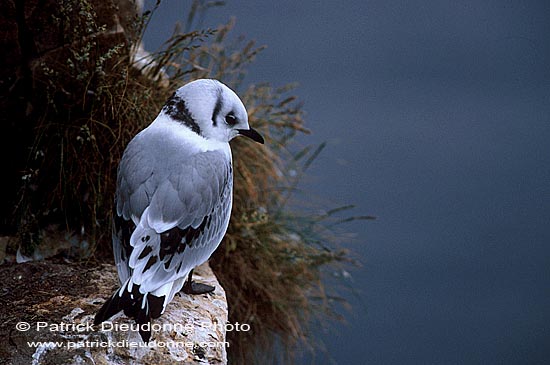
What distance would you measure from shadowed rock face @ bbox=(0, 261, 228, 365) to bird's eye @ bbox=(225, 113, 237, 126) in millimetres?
651

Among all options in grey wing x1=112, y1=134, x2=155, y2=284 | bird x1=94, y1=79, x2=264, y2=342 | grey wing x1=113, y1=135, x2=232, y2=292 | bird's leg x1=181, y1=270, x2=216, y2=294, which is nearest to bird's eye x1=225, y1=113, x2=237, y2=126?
bird x1=94, y1=79, x2=264, y2=342

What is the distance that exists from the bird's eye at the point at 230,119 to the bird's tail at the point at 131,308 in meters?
0.66

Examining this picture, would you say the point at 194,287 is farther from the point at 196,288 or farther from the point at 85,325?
the point at 85,325

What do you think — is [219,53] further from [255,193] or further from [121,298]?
[121,298]

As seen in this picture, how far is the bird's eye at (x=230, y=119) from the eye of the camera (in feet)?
8.13

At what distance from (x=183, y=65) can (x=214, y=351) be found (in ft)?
5.08

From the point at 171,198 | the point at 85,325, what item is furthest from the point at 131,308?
the point at 171,198

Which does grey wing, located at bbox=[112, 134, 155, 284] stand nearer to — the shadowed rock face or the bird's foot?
the shadowed rock face

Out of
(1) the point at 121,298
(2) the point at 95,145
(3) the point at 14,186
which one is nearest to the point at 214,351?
(1) the point at 121,298

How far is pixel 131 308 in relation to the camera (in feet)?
6.91

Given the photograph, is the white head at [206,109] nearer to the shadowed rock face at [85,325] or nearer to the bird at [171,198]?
the bird at [171,198]

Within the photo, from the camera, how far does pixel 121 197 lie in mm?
2361

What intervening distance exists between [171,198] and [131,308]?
365 millimetres

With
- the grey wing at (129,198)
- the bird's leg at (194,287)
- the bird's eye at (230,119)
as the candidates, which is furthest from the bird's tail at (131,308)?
the bird's eye at (230,119)
